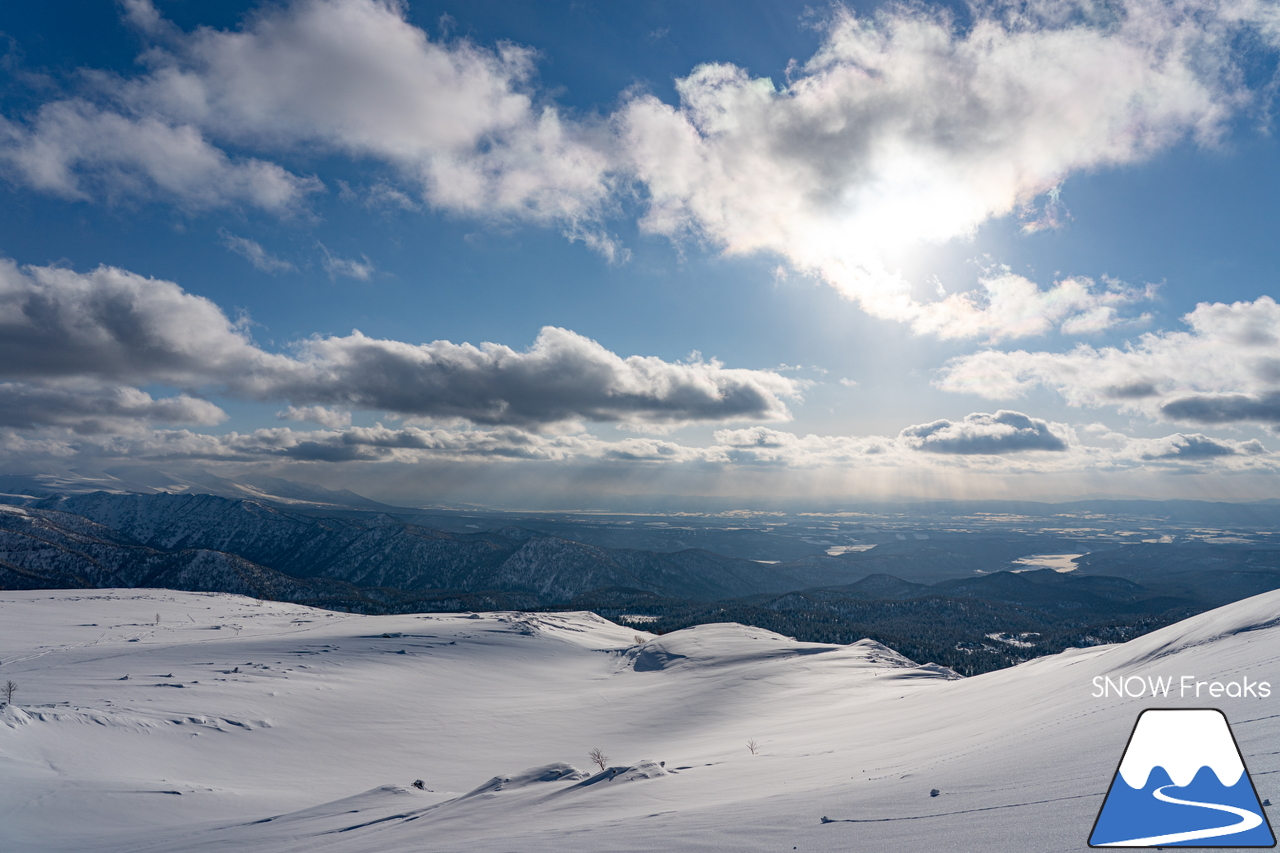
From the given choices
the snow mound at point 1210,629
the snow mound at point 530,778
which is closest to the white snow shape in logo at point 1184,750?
the snow mound at point 1210,629

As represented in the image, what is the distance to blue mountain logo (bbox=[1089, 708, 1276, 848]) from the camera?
479 centimetres

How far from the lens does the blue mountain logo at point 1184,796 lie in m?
4.79

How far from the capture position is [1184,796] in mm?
5309

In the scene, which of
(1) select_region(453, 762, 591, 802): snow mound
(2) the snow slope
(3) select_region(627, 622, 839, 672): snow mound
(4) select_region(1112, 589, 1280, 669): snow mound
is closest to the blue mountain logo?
(2) the snow slope

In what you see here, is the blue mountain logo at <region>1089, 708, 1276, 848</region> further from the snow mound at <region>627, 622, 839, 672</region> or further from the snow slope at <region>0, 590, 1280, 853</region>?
the snow mound at <region>627, 622, 839, 672</region>

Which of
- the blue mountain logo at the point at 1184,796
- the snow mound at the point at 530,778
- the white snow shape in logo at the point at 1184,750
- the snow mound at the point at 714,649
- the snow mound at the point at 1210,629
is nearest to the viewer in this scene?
the blue mountain logo at the point at 1184,796

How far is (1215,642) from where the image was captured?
10992 mm

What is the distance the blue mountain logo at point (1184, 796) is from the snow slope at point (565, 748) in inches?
8.2

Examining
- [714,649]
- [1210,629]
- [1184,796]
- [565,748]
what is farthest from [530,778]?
[714,649]

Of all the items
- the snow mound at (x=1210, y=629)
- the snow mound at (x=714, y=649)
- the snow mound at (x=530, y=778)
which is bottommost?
the snow mound at (x=714, y=649)

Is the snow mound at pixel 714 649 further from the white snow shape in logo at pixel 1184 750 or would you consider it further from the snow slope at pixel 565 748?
the white snow shape in logo at pixel 1184 750

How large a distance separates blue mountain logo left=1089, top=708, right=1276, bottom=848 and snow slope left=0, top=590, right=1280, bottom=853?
21cm

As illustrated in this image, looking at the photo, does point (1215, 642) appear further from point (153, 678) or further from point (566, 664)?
point (566, 664)

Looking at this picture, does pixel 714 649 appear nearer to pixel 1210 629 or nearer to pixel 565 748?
pixel 565 748
